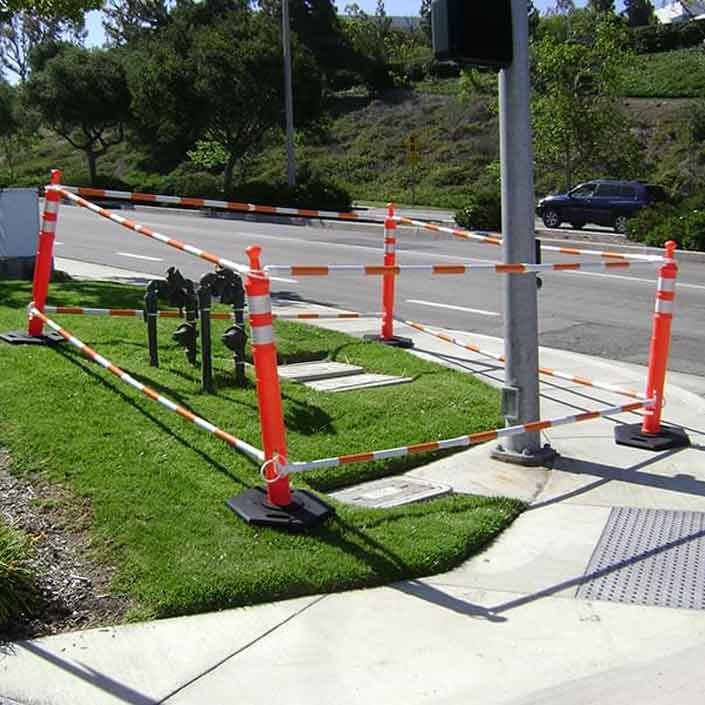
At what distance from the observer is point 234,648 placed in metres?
4.24

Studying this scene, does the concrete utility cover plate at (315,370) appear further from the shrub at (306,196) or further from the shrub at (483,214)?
the shrub at (306,196)

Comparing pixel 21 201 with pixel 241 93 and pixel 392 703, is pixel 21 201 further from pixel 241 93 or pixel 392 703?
pixel 241 93

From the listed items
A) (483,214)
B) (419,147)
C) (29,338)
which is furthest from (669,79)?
(29,338)

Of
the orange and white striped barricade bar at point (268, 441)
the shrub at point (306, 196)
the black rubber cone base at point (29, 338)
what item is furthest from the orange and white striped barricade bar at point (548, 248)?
the shrub at point (306, 196)

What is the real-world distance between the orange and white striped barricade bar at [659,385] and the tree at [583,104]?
26317mm

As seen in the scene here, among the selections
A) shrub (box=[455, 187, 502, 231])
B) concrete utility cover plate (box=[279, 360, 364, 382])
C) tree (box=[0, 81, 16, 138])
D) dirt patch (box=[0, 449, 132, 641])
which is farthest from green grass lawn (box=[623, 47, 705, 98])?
dirt patch (box=[0, 449, 132, 641])

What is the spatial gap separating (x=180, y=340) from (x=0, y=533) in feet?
11.3

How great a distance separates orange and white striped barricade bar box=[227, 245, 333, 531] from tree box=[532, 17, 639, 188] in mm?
28648

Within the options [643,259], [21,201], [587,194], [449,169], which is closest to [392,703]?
[643,259]

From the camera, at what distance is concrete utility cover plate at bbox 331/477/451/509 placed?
5.94 metres

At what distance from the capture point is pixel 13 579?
177 inches

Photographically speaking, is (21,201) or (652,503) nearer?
(652,503)

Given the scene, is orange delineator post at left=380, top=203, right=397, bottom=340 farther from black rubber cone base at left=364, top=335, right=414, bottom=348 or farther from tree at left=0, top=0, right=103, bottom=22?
tree at left=0, top=0, right=103, bottom=22

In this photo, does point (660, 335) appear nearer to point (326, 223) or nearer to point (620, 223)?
point (620, 223)
